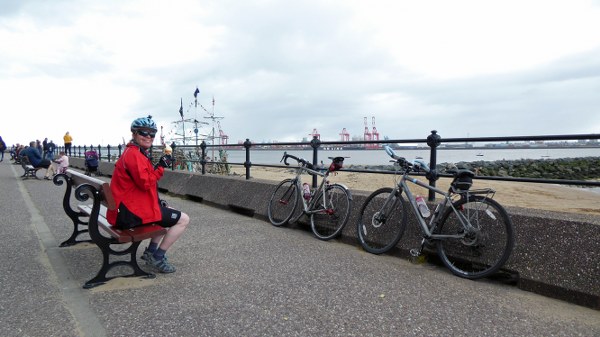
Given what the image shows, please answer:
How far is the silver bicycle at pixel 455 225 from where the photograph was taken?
3951 mm

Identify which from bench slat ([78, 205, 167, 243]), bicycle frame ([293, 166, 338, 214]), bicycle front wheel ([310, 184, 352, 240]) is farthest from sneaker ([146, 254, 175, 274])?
bicycle frame ([293, 166, 338, 214])

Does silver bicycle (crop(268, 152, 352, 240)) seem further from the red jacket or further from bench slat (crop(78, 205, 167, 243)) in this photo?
the red jacket

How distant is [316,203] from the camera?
236 inches

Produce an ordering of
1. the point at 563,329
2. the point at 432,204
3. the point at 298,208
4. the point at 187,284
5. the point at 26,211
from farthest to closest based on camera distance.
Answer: the point at 26,211 → the point at 298,208 → the point at 432,204 → the point at 187,284 → the point at 563,329

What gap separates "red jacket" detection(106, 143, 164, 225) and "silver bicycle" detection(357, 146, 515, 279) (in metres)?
2.59

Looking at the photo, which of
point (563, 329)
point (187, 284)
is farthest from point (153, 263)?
point (563, 329)


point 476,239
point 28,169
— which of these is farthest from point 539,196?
point 28,169

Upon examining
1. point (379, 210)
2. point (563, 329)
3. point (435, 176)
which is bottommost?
point (563, 329)

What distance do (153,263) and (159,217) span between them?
1.76 ft

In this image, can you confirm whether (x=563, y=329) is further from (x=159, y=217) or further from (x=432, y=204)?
(x=159, y=217)

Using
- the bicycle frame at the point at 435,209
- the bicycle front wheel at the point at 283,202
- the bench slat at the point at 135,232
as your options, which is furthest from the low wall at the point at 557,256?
the bench slat at the point at 135,232

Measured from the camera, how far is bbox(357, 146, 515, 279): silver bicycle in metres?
3.95

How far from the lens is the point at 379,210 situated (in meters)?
5.12

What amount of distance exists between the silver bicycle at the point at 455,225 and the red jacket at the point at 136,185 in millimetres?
2594
